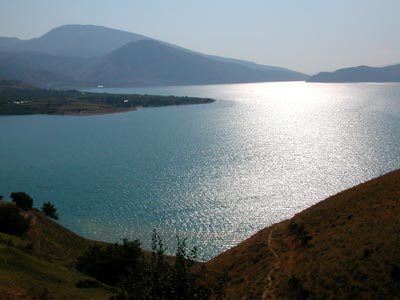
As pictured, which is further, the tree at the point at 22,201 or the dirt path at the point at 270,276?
the tree at the point at 22,201

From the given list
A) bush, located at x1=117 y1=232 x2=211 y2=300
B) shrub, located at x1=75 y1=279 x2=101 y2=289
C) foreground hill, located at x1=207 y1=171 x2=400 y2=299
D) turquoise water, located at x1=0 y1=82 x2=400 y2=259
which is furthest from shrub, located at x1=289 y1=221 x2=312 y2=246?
bush, located at x1=117 y1=232 x2=211 y2=300

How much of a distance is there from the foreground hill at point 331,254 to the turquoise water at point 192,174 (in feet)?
73.9

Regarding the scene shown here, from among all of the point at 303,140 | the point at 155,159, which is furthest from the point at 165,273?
the point at 303,140

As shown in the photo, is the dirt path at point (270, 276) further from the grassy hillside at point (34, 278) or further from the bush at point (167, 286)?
the bush at point (167, 286)

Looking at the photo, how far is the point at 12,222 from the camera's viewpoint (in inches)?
1800

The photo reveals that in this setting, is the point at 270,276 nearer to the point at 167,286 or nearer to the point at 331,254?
the point at 331,254

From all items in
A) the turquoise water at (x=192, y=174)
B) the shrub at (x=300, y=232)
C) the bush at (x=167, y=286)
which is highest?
the bush at (x=167, y=286)

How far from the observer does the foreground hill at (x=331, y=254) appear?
81.0 feet

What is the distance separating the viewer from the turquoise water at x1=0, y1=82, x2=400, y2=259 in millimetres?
72562

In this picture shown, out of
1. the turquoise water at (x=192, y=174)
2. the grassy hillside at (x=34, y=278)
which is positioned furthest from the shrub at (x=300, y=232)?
the turquoise water at (x=192, y=174)

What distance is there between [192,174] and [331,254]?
77.2 metres

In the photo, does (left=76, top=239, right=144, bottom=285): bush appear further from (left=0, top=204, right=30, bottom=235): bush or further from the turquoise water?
the turquoise water

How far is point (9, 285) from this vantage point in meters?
24.9

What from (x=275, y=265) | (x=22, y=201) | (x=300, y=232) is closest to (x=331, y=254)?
(x=275, y=265)
